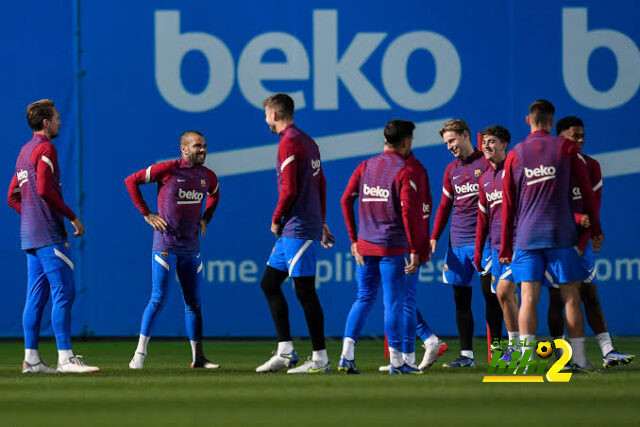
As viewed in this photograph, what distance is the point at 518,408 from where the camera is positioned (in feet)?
17.6

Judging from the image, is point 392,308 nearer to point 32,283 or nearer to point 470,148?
point 470,148

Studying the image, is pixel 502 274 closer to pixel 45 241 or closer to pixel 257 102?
pixel 45 241

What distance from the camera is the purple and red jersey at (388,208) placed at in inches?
274

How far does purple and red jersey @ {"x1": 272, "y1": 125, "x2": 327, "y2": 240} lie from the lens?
7074 mm

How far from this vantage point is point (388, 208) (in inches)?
279

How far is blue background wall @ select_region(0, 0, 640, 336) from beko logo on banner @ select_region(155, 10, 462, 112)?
A: 0.05ft

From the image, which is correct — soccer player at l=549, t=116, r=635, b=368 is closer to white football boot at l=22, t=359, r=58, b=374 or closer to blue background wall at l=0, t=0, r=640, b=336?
blue background wall at l=0, t=0, r=640, b=336

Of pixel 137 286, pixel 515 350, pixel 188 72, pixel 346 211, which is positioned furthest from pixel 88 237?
pixel 515 350

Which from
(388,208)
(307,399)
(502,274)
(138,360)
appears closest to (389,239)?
(388,208)

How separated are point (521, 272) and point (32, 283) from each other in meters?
3.38

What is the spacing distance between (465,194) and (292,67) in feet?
11.2

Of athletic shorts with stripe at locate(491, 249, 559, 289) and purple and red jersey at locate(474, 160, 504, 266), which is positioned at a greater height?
purple and red jersey at locate(474, 160, 504, 266)

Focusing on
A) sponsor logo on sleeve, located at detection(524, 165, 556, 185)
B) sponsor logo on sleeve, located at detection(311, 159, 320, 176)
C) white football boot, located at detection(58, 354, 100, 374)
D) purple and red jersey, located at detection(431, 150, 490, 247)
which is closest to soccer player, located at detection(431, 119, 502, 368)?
purple and red jersey, located at detection(431, 150, 490, 247)

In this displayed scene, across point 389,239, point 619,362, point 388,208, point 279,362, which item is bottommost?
point 619,362
